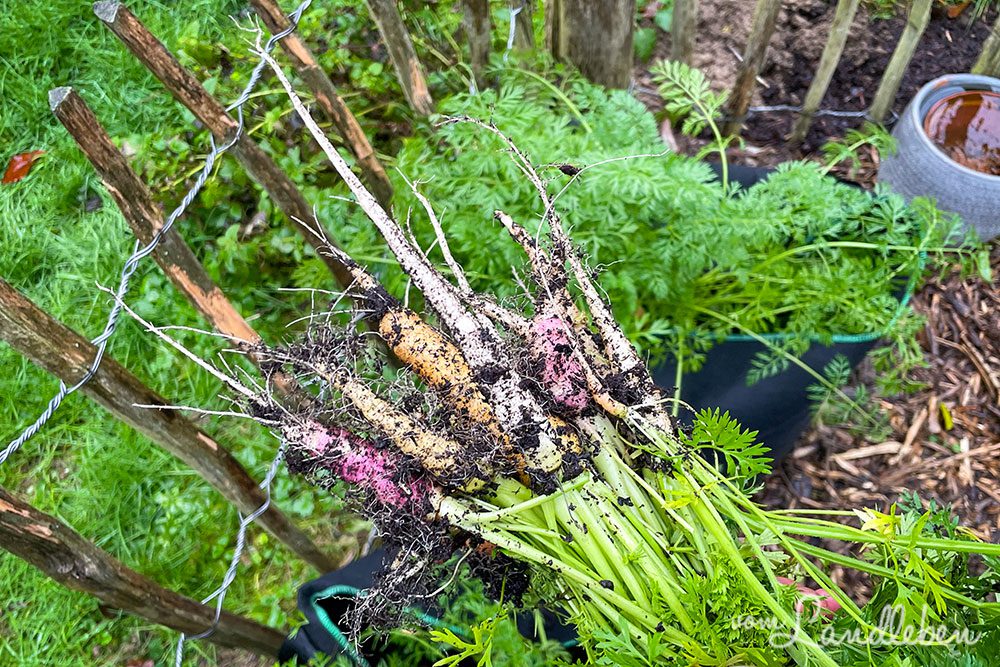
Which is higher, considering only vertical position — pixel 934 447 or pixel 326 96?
pixel 326 96

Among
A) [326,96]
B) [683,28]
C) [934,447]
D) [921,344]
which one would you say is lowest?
[934,447]

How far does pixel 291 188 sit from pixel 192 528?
126 centimetres

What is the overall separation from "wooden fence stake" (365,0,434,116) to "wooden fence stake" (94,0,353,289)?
58cm

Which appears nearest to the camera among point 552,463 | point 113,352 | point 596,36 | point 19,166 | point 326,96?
point 552,463

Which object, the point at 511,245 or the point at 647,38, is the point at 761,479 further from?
the point at 647,38

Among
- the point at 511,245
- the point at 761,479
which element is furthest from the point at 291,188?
the point at 761,479

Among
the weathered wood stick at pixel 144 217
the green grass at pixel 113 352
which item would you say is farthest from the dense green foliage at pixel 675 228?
the green grass at pixel 113 352

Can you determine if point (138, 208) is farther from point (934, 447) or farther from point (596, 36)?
point (934, 447)

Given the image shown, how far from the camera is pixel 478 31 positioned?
214 cm

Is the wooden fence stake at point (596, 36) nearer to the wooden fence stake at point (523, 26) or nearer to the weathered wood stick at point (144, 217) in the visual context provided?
the wooden fence stake at point (523, 26)

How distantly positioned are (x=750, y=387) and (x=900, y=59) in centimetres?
137

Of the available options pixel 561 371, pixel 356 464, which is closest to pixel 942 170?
pixel 561 371

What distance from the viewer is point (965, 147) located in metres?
2.32

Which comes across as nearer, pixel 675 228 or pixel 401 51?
pixel 675 228
